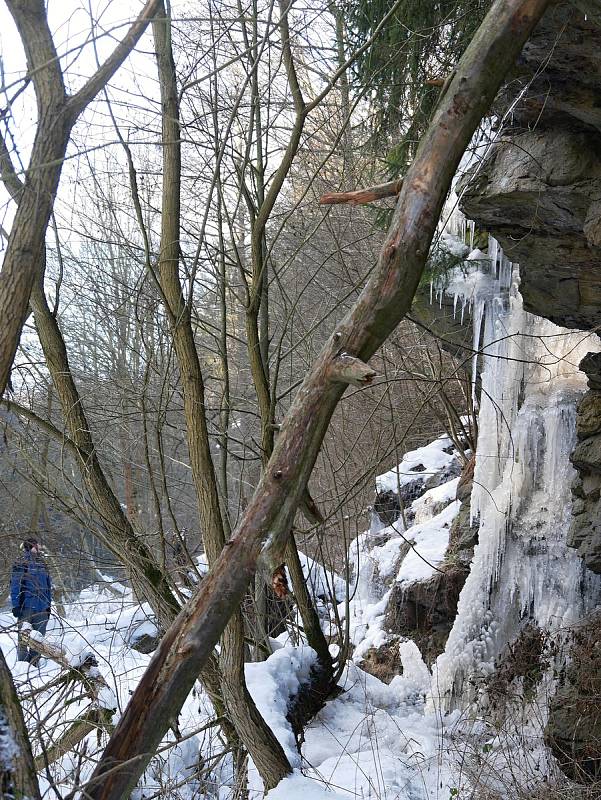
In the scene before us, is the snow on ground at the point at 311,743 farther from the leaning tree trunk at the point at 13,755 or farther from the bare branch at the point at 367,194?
the bare branch at the point at 367,194

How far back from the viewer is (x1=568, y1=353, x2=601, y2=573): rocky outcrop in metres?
6.43

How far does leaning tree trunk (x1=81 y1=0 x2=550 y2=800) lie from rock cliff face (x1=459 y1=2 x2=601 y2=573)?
3.49 ft

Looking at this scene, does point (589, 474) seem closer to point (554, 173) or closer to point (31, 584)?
point (554, 173)

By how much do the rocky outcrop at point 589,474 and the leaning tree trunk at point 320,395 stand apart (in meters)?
3.98

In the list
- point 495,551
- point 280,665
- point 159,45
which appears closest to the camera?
point 159,45

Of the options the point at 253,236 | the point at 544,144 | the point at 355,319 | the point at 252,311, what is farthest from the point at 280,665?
the point at 544,144

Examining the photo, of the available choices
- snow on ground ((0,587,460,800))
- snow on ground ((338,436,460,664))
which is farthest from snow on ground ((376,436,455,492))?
snow on ground ((0,587,460,800))

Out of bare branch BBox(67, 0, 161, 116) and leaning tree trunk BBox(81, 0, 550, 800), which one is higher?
bare branch BBox(67, 0, 161, 116)

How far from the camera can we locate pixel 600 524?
643 centimetres

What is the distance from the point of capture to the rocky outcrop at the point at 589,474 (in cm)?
643

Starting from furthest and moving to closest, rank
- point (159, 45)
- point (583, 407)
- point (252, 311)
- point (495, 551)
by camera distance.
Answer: point (495, 551) → point (583, 407) → point (252, 311) → point (159, 45)

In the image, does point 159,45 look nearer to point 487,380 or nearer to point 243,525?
point 243,525

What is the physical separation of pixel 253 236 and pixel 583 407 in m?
3.61

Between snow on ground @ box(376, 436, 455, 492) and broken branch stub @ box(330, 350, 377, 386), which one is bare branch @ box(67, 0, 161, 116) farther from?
snow on ground @ box(376, 436, 455, 492)
